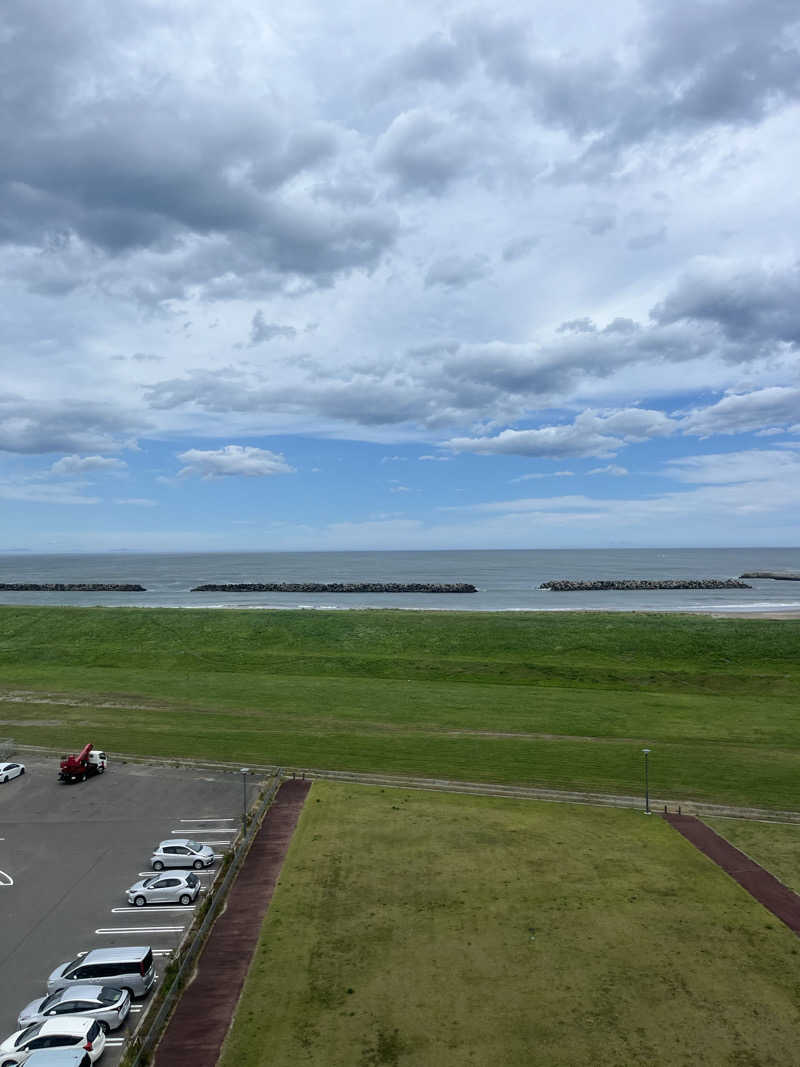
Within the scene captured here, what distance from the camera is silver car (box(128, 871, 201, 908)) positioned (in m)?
28.2

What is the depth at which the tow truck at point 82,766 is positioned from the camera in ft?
140

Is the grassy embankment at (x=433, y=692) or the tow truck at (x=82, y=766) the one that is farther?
the grassy embankment at (x=433, y=692)

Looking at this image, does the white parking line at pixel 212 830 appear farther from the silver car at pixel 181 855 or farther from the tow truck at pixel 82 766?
the tow truck at pixel 82 766

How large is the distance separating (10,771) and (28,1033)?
28027mm

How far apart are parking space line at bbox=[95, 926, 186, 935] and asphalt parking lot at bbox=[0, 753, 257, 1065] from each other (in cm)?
4

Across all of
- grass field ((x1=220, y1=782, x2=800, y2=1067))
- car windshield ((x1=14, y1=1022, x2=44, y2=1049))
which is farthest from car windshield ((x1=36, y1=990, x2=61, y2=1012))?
grass field ((x1=220, y1=782, x2=800, y2=1067))

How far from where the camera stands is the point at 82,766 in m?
43.2

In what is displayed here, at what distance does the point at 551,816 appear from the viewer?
37.4 meters

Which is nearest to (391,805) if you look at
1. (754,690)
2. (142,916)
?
(142,916)

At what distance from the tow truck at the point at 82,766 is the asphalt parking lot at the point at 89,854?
1.60 ft

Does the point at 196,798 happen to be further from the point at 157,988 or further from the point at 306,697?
the point at 306,697

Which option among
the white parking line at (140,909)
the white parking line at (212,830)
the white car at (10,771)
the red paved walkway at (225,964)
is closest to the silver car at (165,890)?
the white parking line at (140,909)

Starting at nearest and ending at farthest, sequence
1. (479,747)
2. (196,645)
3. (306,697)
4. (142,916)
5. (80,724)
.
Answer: (142,916), (479,747), (80,724), (306,697), (196,645)

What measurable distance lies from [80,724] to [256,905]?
35.7 meters
